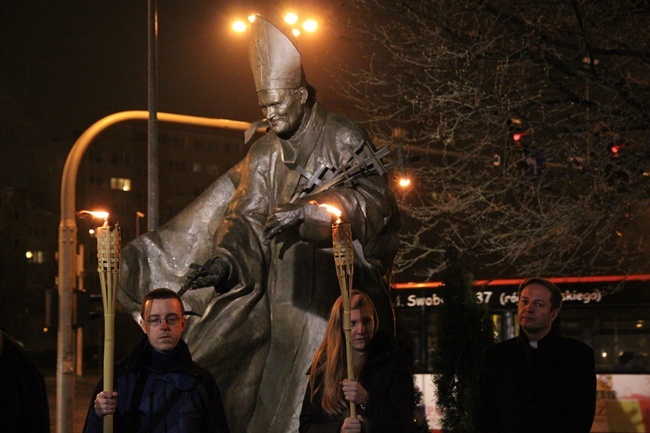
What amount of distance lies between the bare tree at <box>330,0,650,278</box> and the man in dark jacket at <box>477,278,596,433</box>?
7111 millimetres

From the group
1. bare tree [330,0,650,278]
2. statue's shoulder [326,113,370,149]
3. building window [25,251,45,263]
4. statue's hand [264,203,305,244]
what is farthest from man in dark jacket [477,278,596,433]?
building window [25,251,45,263]

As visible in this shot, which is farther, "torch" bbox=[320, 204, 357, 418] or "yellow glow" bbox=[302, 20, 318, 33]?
"yellow glow" bbox=[302, 20, 318, 33]

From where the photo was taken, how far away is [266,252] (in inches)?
330

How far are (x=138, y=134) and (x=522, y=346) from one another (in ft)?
251

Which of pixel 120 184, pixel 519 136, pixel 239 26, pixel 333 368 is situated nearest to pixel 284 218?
pixel 333 368

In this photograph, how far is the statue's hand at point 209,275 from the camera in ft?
25.8

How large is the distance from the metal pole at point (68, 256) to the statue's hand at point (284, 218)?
766 cm

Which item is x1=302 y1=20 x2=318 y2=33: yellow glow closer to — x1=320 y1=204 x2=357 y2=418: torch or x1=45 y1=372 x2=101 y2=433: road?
x1=320 y1=204 x2=357 y2=418: torch

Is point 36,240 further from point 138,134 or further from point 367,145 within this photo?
point 367,145

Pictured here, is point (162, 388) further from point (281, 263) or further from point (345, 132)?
point (345, 132)

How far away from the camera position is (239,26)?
47.8 ft

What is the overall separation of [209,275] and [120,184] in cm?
7327

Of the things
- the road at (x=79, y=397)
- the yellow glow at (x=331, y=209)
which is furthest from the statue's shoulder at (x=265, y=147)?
the road at (x=79, y=397)

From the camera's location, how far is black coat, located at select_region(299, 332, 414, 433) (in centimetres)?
556
